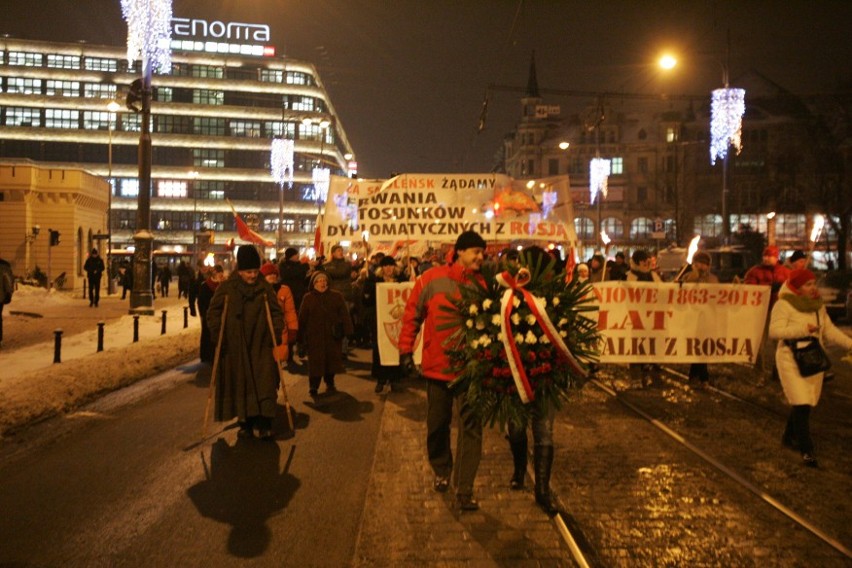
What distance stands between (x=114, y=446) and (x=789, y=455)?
20.9 feet

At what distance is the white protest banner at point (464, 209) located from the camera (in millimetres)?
13188

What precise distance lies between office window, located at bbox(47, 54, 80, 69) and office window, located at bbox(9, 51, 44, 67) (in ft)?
3.02

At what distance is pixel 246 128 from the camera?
312ft

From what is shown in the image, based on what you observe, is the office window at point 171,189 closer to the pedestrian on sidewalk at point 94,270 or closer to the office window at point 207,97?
the office window at point 207,97

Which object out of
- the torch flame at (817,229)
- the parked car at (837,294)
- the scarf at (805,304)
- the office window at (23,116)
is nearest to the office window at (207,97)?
the office window at (23,116)

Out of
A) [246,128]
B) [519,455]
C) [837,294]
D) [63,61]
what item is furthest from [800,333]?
[63,61]

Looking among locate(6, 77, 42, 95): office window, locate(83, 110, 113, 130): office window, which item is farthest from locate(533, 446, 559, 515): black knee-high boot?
locate(6, 77, 42, 95): office window

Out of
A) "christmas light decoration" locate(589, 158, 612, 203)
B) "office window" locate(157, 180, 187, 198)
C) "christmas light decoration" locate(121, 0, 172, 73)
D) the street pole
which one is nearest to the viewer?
"christmas light decoration" locate(121, 0, 172, 73)

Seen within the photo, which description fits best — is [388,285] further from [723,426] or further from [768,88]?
[768,88]

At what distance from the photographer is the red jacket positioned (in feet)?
19.5

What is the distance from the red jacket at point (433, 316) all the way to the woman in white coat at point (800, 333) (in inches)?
129

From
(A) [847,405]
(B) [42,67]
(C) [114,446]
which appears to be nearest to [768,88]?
(B) [42,67]

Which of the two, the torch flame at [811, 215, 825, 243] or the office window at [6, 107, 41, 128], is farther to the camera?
the office window at [6, 107, 41, 128]

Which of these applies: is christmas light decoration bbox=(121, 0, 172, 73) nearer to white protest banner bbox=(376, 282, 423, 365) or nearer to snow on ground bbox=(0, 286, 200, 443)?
snow on ground bbox=(0, 286, 200, 443)
